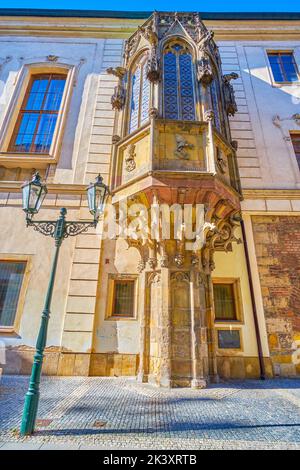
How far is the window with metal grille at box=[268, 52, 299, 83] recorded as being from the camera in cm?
1156

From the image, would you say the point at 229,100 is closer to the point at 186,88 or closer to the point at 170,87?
the point at 186,88

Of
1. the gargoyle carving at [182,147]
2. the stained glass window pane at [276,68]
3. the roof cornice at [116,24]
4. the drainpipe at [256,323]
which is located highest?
the roof cornice at [116,24]

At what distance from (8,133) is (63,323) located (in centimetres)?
778

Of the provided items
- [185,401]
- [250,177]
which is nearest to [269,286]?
[250,177]

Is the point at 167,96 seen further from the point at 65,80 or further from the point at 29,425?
the point at 29,425

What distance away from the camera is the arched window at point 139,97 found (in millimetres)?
7621

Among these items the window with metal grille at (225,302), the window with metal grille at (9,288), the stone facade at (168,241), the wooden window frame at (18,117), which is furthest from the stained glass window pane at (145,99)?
the window with metal grille at (9,288)

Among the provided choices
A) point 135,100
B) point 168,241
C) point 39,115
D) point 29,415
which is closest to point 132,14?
point 39,115

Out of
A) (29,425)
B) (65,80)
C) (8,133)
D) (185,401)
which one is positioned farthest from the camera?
(65,80)

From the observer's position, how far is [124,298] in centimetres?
772

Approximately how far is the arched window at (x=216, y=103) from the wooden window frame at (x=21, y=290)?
Result: 23.5 feet

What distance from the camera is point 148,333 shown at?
6207 mm

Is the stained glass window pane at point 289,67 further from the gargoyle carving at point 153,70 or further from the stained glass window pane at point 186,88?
the gargoyle carving at point 153,70

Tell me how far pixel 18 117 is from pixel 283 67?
40.4ft
